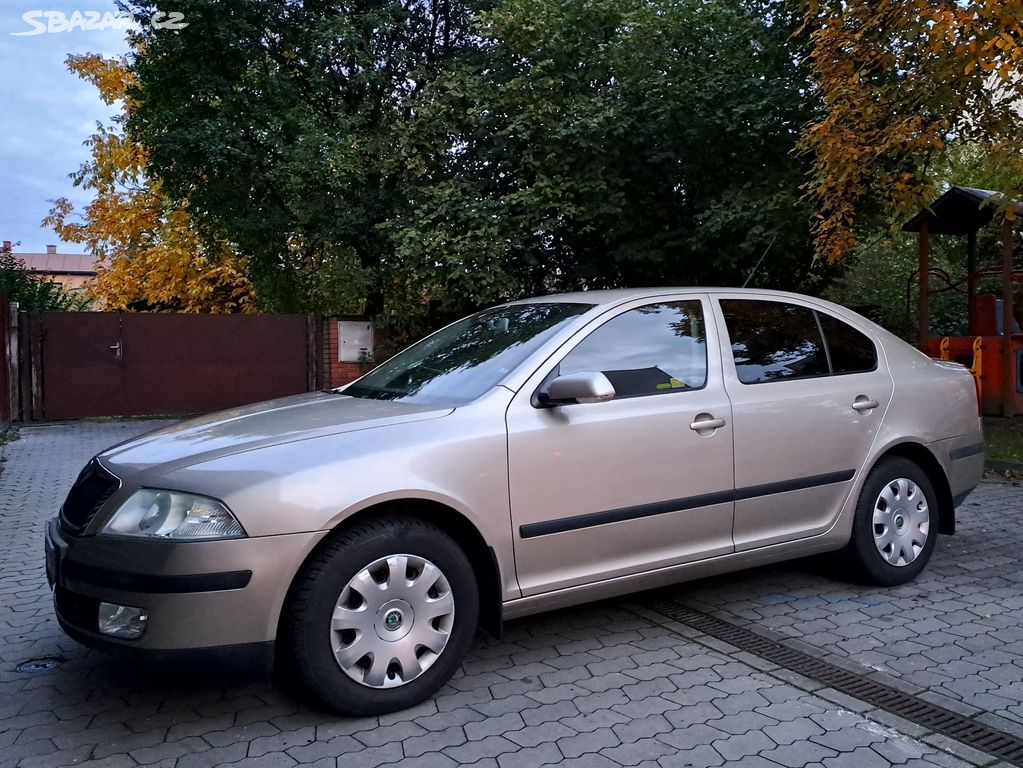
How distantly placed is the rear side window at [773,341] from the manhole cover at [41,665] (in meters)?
3.37

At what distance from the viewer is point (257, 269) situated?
1512 centimetres

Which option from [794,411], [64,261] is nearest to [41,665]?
[794,411]

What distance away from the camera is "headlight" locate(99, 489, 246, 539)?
2953 mm

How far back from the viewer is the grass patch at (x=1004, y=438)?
890 cm

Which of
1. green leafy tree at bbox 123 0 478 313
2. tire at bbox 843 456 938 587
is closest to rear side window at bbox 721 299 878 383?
tire at bbox 843 456 938 587

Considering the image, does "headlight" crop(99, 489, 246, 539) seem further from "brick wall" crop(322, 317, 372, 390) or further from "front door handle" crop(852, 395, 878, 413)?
"brick wall" crop(322, 317, 372, 390)

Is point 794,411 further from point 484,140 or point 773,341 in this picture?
point 484,140

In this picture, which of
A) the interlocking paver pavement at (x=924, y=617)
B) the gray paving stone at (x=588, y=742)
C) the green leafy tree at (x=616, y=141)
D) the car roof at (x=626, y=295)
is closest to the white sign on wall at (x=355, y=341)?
the green leafy tree at (x=616, y=141)

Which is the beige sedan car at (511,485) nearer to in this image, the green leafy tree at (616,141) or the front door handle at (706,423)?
the front door handle at (706,423)

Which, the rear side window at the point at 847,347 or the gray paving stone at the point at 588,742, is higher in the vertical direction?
the rear side window at the point at 847,347

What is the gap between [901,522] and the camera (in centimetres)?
475

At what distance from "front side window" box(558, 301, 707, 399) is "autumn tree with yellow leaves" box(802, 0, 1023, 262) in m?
4.28

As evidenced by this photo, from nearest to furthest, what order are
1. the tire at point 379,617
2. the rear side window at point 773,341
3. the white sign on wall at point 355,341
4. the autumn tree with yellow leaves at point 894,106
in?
the tire at point 379,617 → the rear side window at point 773,341 → the autumn tree with yellow leaves at point 894,106 → the white sign on wall at point 355,341

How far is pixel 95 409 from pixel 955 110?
41.6 feet
